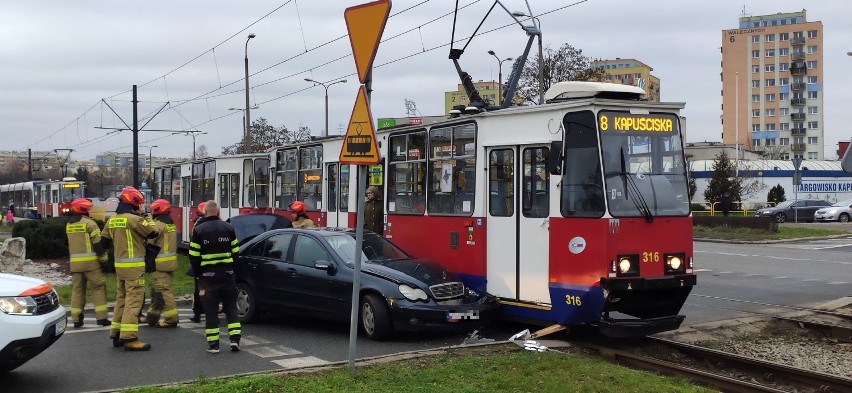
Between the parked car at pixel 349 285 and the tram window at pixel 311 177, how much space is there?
16.5ft

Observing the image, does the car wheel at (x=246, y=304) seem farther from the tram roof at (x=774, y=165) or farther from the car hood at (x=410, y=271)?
the tram roof at (x=774, y=165)

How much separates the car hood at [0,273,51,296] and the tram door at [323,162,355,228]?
309 inches

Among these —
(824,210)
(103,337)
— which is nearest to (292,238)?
(103,337)

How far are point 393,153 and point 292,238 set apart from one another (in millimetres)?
2576

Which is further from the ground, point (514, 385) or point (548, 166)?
point (548, 166)

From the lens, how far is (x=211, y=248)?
963 centimetres

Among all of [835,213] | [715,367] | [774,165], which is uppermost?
[774,165]

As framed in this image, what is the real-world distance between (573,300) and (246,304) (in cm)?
490

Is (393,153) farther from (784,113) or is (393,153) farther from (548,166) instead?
(784,113)

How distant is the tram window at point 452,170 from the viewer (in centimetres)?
1168

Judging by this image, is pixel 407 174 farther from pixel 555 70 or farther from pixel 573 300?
pixel 555 70

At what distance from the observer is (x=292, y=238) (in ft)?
38.3

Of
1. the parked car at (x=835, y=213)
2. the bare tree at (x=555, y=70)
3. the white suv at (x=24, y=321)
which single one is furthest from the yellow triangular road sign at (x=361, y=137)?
the parked car at (x=835, y=213)

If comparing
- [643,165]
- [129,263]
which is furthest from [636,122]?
[129,263]
